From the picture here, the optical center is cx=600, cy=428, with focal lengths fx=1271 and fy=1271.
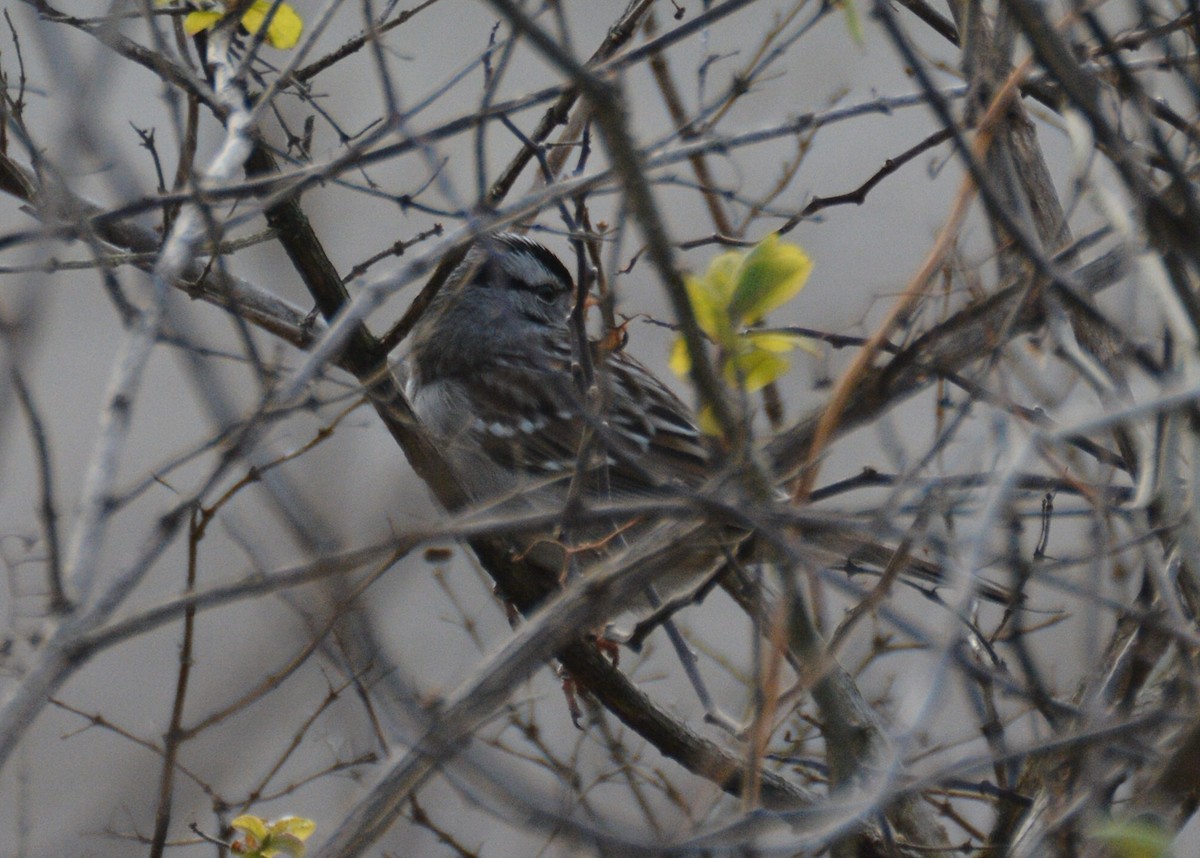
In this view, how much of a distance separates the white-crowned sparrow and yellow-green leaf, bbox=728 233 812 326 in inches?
83.1

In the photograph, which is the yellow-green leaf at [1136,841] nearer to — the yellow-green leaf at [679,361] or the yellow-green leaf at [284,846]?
the yellow-green leaf at [679,361]

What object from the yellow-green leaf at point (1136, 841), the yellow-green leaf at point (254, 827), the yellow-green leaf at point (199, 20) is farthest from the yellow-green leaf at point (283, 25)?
the yellow-green leaf at point (1136, 841)

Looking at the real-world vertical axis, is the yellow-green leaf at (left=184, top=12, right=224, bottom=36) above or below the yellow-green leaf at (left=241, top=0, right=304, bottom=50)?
above

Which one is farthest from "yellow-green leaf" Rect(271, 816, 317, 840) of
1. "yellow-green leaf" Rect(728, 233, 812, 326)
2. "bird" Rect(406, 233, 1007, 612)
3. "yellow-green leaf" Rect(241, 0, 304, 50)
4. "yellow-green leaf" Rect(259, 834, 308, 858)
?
"yellow-green leaf" Rect(241, 0, 304, 50)

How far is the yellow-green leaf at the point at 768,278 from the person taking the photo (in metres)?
1.58

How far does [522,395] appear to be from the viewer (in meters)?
4.52

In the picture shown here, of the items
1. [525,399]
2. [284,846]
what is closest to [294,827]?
[284,846]

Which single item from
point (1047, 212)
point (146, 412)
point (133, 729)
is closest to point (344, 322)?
point (1047, 212)

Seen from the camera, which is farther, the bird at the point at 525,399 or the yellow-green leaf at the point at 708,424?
the bird at the point at 525,399

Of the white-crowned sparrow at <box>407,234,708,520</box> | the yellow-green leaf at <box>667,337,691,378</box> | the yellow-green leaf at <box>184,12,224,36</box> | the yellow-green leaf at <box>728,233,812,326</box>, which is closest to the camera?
the yellow-green leaf at <box>728,233,812,326</box>

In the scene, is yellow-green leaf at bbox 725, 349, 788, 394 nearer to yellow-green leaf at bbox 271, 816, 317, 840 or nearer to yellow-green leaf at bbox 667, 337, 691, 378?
yellow-green leaf at bbox 667, 337, 691, 378

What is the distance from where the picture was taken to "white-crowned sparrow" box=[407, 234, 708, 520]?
406 cm

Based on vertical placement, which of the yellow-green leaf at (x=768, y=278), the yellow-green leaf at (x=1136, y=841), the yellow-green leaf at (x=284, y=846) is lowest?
the yellow-green leaf at (x=1136, y=841)

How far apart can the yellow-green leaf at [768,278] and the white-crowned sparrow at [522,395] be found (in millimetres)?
2110
